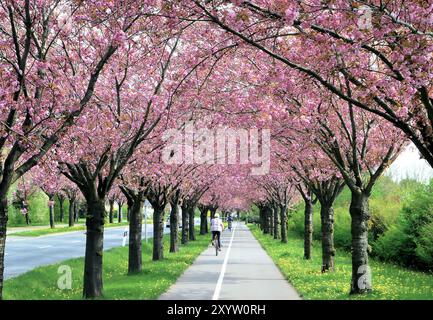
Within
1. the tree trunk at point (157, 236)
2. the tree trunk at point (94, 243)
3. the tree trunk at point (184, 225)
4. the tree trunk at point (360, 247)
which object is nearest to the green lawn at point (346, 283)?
the tree trunk at point (360, 247)

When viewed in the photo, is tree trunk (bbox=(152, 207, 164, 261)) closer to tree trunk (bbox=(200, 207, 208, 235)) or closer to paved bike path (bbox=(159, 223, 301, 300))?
paved bike path (bbox=(159, 223, 301, 300))

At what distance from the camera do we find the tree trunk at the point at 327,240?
760 inches

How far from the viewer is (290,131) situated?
18.0m

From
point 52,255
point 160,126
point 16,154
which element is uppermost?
point 160,126

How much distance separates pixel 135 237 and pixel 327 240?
679 cm

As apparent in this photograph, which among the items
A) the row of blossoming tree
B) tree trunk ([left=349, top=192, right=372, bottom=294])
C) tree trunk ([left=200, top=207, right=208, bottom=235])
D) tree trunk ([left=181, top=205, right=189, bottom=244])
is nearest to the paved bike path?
tree trunk ([left=349, top=192, right=372, bottom=294])

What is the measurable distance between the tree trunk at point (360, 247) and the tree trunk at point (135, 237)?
24.4 ft

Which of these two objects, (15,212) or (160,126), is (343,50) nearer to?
(160,126)

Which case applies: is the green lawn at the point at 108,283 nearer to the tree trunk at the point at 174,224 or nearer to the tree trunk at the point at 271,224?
the tree trunk at the point at 174,224

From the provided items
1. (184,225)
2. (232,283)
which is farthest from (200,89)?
(184,225)

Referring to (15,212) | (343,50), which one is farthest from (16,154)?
(15,212)

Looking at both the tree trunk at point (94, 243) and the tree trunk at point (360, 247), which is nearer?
the tree trunk at point (94, 243)

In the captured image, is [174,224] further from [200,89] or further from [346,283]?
[200,89]

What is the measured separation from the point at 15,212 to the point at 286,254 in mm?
61004
